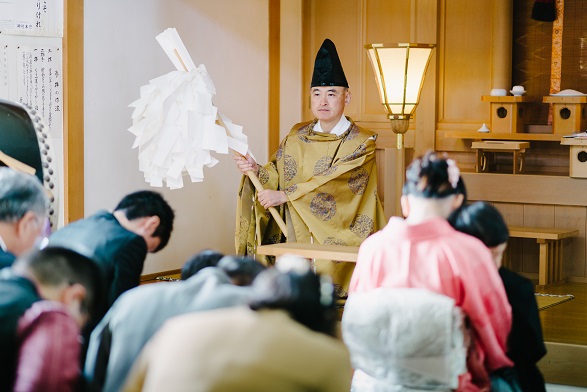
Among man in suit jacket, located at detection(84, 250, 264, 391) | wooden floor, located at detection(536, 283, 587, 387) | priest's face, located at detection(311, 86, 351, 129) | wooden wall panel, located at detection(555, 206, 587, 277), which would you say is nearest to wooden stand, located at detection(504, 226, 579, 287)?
wooden wall panel, located at detection(555, 206, 587, 277)

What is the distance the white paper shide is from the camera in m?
4.82

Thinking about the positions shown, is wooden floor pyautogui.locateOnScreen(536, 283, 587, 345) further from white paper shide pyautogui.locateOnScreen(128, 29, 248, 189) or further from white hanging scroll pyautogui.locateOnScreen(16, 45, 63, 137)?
white hanging scroll pyautogui.locateOnScreen(16, 45, 63, 137)

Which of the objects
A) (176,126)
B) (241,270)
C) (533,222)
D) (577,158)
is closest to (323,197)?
(176,126)

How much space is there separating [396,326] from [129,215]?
1102 mm

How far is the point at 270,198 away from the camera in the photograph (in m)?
5.82

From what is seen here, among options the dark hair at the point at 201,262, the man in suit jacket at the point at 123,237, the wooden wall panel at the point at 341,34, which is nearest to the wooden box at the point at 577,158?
the wooden wall panel at the point at 341,34

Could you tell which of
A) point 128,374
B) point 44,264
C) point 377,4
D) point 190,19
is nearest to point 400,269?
point 128,374

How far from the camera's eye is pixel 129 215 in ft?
10.9

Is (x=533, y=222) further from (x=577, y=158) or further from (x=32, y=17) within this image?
(x=32, y=17)

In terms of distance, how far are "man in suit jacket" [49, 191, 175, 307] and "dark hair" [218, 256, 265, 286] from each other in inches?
26.4

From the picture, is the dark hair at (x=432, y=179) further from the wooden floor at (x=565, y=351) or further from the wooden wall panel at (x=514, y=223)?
the wooden wall panel at (x=514, y=223)

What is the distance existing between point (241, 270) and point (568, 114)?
463 centimetres

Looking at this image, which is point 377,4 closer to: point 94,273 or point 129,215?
point 129,215

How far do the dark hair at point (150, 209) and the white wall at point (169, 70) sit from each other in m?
2.47
